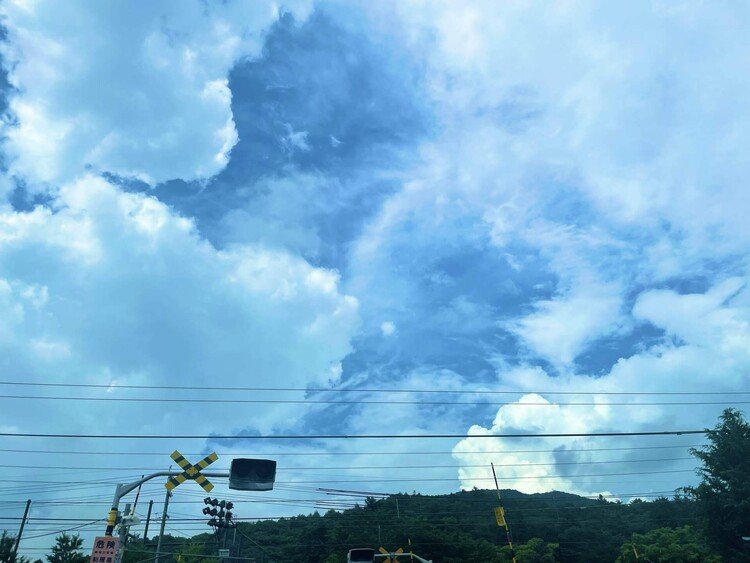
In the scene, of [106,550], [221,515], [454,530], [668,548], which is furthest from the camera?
[454,530]

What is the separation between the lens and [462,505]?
91.2 meters

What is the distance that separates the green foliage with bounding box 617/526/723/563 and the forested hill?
2257 millimetres

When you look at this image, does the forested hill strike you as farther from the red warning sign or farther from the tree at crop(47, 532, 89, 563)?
the red warning sign

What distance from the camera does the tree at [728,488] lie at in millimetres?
38531

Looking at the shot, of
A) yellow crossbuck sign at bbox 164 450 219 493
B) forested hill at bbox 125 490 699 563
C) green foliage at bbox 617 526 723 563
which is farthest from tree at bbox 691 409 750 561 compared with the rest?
yellow crossbuck sign at bbox 164 450 219 493

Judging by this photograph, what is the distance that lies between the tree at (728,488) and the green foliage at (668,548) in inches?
1033

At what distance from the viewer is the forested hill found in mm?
67875

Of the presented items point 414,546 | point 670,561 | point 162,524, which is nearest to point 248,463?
point 162,524

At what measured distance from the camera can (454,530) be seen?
76500 millimetres

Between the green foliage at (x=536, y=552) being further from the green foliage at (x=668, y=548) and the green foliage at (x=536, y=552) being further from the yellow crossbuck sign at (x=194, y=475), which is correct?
Result: the yellow crossbuck sign at (x=194, y=475)

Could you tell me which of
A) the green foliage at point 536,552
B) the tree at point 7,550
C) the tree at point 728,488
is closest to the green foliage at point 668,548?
the green foliage at point 536,552

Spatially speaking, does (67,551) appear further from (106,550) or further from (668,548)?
(668,548)

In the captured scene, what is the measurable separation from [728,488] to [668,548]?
3837 centimetres

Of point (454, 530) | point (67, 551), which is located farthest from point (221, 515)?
point (454, 530)
